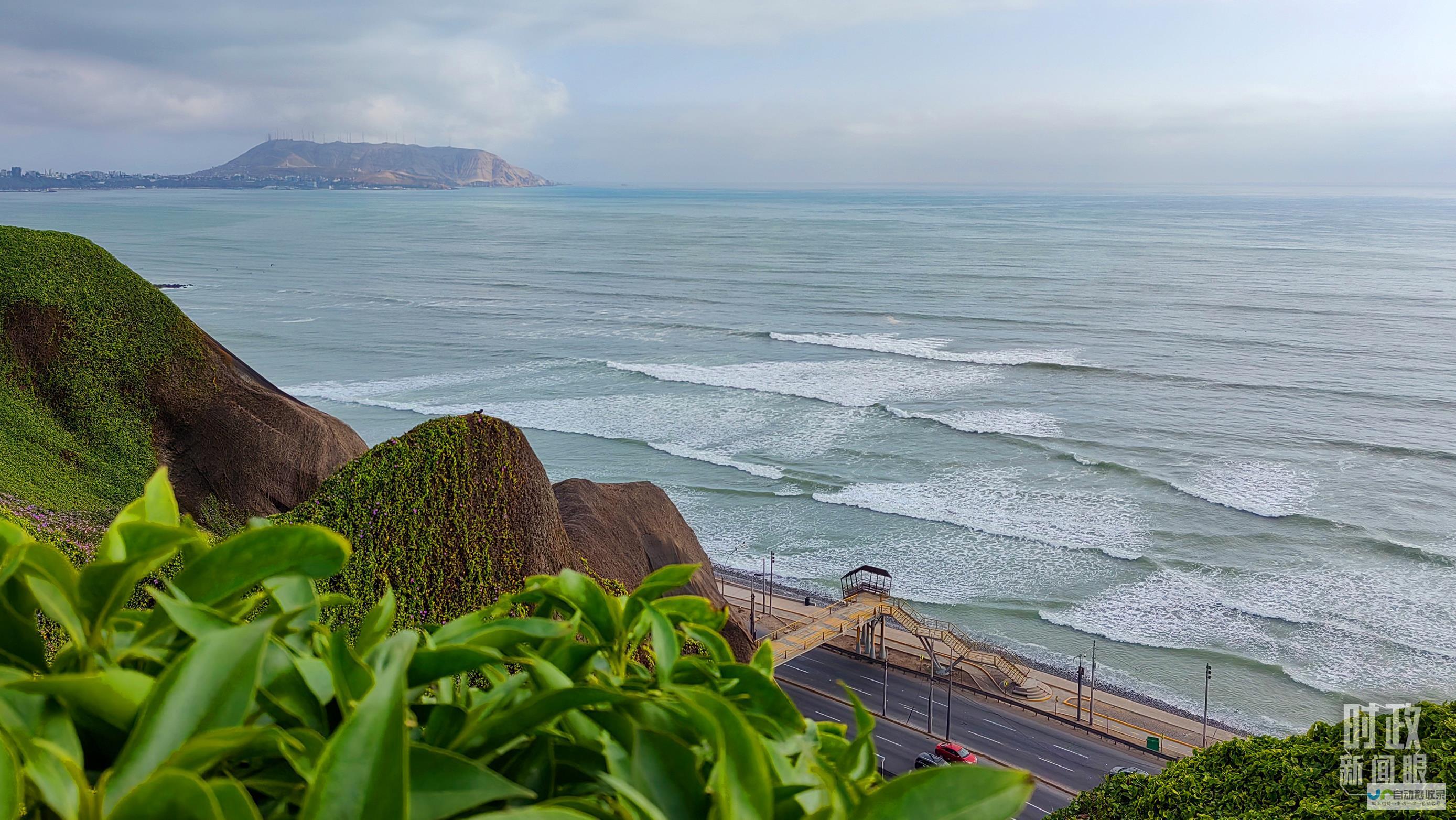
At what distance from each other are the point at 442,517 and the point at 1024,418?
37.2 meters

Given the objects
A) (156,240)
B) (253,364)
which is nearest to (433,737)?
(253,364)

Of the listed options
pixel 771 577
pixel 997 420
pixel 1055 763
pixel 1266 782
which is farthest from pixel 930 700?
pixel 997 420

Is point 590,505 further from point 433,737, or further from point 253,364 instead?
point 253,364

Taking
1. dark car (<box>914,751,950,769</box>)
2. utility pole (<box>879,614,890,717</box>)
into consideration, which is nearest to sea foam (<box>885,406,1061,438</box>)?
utility pole (<box>879,614,890,717</box>)

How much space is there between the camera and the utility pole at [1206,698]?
24.4 metres

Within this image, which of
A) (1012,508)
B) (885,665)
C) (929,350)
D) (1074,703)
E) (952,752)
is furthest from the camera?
(929,350)

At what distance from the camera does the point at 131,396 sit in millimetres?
20344

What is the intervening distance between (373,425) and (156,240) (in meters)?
106

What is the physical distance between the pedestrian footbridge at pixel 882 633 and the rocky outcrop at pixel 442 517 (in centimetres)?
1137

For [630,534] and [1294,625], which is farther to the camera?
[1294,625]

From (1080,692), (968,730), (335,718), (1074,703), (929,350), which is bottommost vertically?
(968,730)

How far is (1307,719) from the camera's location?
24.9 meters

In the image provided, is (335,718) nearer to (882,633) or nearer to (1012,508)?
(882,633)

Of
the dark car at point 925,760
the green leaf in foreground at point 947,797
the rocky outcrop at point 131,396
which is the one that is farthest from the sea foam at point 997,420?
the green leaf in foreground at point 947,797
